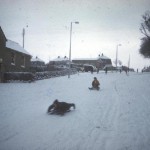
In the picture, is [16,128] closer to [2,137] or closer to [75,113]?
[2,137]

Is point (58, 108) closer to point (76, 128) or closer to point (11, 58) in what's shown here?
point (76, 128)

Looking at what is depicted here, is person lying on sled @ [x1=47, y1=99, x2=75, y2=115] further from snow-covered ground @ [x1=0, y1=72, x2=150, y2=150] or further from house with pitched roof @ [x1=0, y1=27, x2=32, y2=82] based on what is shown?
house with pitched roof @ [x1=0, y1=27, x2=32, y2=82]

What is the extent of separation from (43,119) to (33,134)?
165 cm

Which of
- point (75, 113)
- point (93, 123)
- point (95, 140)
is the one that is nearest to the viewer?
point (95, 140)

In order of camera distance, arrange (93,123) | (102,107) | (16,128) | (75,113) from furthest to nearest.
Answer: (102,107) < (75,113) < (93,123) < (16,128)

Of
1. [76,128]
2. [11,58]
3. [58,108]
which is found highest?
[11,58]

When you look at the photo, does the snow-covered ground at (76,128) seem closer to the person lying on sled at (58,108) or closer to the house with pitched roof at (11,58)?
the person lying on sled at (58,108)

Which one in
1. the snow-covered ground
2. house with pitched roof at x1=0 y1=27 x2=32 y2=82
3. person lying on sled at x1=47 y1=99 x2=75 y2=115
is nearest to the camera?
the snow-covered ground

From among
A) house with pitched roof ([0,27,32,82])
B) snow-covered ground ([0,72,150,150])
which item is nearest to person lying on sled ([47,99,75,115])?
snow-covered ground ([0,72,150,150])

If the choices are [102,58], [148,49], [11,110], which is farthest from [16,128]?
[102,58]

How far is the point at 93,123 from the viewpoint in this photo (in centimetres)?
805

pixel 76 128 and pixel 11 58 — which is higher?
pixel 11 58

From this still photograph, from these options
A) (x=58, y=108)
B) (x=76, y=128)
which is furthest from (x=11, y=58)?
(x=76, y=128)

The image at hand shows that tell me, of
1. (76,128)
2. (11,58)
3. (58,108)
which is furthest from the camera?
(11,58)
